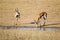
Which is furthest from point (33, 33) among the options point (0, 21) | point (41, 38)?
point (0, 21)

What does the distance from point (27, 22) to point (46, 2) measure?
2.47ft

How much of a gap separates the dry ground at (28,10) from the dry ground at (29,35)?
0.29m

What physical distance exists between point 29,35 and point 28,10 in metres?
0.84

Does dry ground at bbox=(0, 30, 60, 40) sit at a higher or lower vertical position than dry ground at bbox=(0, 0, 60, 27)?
lower

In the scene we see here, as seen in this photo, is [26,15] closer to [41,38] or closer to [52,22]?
[52,22]

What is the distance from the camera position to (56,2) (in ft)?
11.1

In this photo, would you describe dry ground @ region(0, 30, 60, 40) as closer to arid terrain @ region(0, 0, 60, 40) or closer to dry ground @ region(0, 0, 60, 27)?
arid terrain @ region(0, 0, 60, 40)

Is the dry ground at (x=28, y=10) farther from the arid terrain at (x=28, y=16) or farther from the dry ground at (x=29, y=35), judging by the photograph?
the dry ground at (x=29, y=35)

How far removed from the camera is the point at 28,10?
331 centimetres

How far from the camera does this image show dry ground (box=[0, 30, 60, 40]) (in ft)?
8.45

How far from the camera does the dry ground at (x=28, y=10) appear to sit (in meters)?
3.05

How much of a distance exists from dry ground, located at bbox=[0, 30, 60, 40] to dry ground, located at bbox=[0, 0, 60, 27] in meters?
0.29

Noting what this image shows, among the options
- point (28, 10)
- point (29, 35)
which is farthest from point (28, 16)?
point (29, 35)

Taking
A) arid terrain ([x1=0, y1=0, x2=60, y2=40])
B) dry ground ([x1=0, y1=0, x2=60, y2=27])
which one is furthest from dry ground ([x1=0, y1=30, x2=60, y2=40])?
dry ground ([x1=0, y1=0, x2=60, y2=27])
